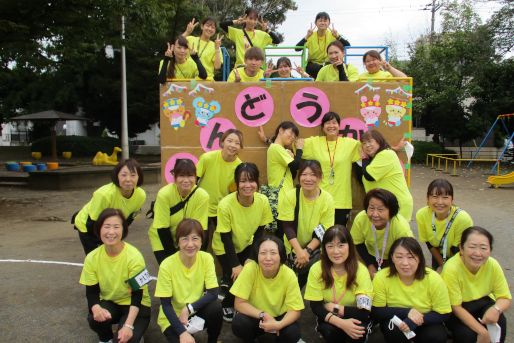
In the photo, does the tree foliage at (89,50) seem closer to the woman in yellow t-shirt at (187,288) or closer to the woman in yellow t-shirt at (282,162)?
the woman in yellow t-shirt at (282,162)

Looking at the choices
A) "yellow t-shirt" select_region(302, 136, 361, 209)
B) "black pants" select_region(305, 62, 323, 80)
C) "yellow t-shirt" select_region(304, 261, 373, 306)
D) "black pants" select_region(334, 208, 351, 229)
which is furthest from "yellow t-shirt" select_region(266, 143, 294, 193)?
"black pants" select_region(305, 62, 323, 80)

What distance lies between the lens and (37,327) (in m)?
4.22

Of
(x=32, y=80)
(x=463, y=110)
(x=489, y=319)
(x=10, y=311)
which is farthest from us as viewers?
(x=32, y=80)

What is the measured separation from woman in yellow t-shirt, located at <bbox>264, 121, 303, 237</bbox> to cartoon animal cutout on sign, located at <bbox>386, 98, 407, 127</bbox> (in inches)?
53.2

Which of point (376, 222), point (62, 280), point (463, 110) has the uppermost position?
point (463, 110)

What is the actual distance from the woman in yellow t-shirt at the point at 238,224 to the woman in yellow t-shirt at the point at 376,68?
245 cm

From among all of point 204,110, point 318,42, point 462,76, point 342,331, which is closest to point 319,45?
point 318,42

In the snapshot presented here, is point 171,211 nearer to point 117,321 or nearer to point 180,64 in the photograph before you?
point 117,321

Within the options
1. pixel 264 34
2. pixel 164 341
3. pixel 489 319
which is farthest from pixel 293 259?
pixel 264 34

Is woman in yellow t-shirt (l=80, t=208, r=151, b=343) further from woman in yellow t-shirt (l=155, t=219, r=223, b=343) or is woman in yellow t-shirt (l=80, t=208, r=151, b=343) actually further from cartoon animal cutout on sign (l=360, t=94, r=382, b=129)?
cartoon animal cutout on sign (l=360, t=94, r=382, b=129)

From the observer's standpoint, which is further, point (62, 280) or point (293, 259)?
point (62, 280)

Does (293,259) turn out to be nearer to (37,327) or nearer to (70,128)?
(37,327)

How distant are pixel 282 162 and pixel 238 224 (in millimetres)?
991

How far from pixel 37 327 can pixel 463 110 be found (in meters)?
23.0
